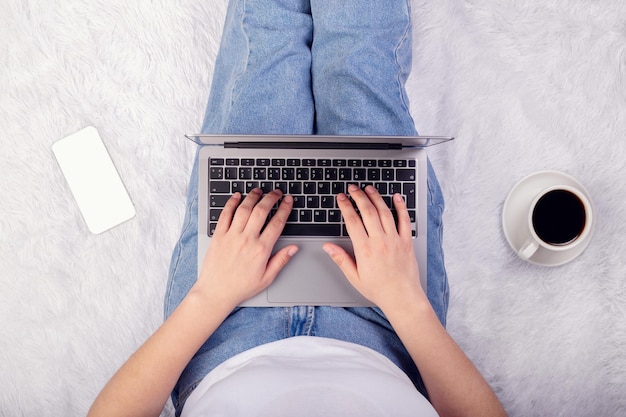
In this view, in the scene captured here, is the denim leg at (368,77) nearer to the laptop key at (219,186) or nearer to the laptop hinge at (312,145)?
the laptop hinge at (312,145)

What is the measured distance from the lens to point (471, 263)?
0.81m

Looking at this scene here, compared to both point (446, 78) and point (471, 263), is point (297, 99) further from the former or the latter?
point (471, 263)

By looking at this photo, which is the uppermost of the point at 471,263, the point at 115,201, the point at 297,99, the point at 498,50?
the point at 498,50

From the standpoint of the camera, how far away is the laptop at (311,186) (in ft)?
2.05

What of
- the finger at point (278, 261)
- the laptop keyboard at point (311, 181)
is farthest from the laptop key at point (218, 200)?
the finger at point (278, 261)

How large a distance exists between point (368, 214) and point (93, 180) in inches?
21.0

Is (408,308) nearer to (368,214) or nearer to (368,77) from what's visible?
(368,214)

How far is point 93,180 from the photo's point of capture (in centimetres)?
83

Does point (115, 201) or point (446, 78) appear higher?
point (446, 78)

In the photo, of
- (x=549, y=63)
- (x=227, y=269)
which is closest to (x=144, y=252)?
(x=227, y=269)

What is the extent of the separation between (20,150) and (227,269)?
1.70ft

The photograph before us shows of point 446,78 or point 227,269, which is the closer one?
point 227,269

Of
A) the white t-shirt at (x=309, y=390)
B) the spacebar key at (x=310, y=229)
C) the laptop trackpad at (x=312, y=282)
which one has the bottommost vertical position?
the white t-shirt at (x=309, y=390)

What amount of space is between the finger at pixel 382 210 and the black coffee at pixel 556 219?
10.2 inches
